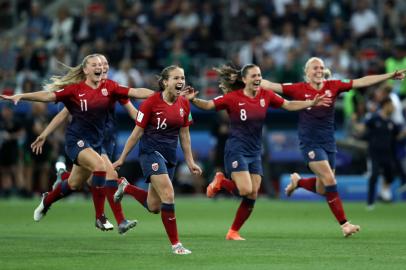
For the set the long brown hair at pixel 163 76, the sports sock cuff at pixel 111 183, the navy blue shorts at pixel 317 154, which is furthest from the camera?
the navy blue shorts at pixel 317 154

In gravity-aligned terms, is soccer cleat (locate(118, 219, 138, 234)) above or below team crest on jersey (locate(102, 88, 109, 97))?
below

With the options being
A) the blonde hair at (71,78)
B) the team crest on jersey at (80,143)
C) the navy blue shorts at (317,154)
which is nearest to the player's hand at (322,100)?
the navy blue shorts at (317,154)

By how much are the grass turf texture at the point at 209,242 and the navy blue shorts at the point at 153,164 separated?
94 centimetres

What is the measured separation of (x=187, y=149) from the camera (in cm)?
1366

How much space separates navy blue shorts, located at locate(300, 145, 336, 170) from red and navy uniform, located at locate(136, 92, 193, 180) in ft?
9.95

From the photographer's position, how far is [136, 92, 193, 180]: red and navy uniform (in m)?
13.4

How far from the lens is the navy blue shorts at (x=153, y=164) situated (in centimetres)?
1320

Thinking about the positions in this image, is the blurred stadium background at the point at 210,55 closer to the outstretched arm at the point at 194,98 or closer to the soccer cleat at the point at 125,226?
the outstretched arm at the point at 194,98

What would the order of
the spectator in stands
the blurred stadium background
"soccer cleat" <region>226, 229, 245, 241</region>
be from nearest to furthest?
1. "soccer cleat" <region>226, 229, 245, 241</region>
2. the spectator in stands
3. the blurred stadium background

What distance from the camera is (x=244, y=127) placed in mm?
15141

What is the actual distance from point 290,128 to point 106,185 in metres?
13.2

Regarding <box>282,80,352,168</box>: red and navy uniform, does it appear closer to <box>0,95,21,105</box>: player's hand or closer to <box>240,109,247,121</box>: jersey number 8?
<box>240,109,247,121</box>: jersey number 8

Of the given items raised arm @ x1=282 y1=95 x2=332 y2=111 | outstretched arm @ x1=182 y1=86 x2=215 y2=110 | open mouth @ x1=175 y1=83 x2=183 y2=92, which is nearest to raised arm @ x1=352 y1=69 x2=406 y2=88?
raised arm @ x1=282 y1=95 x2=332 y2=111

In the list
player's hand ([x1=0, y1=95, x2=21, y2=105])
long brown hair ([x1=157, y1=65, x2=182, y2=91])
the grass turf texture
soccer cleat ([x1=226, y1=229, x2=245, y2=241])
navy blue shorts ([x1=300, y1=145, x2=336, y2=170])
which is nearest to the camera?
the grass turf texture
